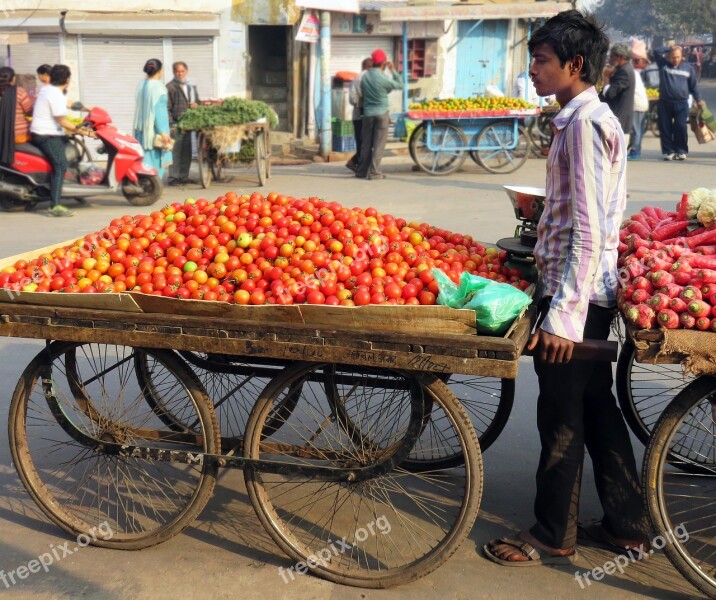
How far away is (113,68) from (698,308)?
52.6ft

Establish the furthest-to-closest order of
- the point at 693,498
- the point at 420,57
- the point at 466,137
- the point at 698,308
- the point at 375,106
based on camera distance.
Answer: the point at 420,57, the point at 466,137, the point at 375,106, the point at 693,498, the point at 698,308

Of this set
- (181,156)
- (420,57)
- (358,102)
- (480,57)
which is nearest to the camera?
(181,156)

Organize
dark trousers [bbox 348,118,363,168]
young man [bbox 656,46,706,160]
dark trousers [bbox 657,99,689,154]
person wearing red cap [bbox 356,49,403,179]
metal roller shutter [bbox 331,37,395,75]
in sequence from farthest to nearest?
metal roller shutter [bbox 331,37,395,75] < dark trousers [bbox 657,99,689,154] < young man [bbox 656,46,706,160] < dark trousers [bbox 348,118,363,168] < person wearing red cap [bbox 356,49,403,179]

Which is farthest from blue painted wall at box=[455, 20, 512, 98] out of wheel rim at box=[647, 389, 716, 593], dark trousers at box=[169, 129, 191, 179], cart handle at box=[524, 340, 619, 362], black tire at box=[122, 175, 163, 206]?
cart handle at box=[524, 340, 619, 362]

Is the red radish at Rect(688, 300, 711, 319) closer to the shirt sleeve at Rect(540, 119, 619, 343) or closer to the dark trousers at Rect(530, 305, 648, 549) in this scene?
the shirt sleeve at Rect(540, 119, 619, 343)

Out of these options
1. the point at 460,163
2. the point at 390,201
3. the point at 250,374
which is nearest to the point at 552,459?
the point at 250,374

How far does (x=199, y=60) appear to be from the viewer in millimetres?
17219

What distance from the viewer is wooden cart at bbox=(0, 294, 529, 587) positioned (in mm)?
2980

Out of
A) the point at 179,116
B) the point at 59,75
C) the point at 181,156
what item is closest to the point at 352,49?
the point at 179,116

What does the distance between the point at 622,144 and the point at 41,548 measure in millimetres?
2738

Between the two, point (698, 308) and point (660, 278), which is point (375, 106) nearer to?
point (660, 278)

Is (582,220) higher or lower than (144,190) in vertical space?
higher

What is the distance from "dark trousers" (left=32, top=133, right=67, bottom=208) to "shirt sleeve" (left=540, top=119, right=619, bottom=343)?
8.59m

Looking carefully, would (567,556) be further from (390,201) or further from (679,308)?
(390,201)
